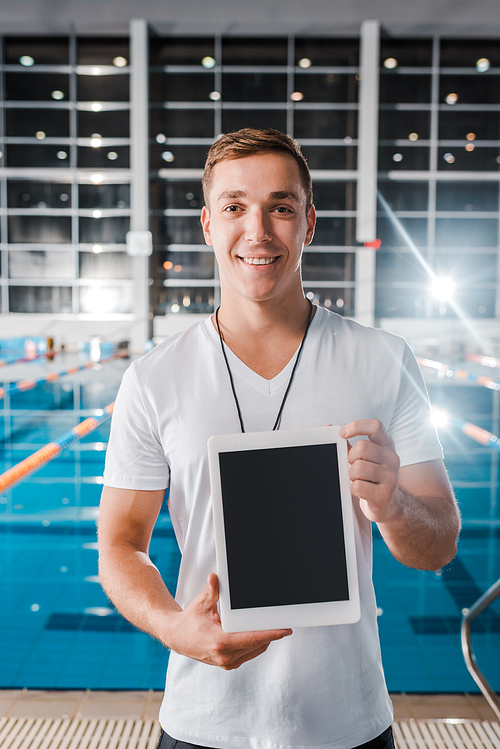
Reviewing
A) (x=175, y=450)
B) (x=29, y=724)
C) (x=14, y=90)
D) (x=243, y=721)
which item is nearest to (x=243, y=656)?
(x=243, y=721)

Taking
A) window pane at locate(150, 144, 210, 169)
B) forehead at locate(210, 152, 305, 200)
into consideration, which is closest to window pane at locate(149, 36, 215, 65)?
window pane at locate(150, 144, 210, 169)

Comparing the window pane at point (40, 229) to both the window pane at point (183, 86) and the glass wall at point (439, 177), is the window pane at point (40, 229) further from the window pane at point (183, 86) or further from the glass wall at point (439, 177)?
the glass wall at point (439, 177)

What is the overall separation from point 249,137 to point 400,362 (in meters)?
0.56

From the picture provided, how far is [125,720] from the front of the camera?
2.08m

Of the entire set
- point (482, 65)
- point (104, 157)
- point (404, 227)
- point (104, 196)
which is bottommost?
point (404, 227)

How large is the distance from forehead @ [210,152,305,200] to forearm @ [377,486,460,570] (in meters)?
0.63

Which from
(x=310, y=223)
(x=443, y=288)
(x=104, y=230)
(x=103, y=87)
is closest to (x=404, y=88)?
(x=443, y=288)

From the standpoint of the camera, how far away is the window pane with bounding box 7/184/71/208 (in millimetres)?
13852

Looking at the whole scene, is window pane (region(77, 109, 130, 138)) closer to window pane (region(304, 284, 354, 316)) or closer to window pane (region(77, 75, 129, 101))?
window pane (region(77, 75, 129, 101))

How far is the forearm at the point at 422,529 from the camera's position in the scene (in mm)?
1020

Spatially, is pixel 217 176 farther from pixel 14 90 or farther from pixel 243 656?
pixel 14 90

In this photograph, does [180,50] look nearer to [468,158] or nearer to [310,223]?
[468,158]

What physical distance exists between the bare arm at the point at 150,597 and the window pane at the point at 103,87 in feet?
47.0

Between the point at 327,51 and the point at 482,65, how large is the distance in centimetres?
355
